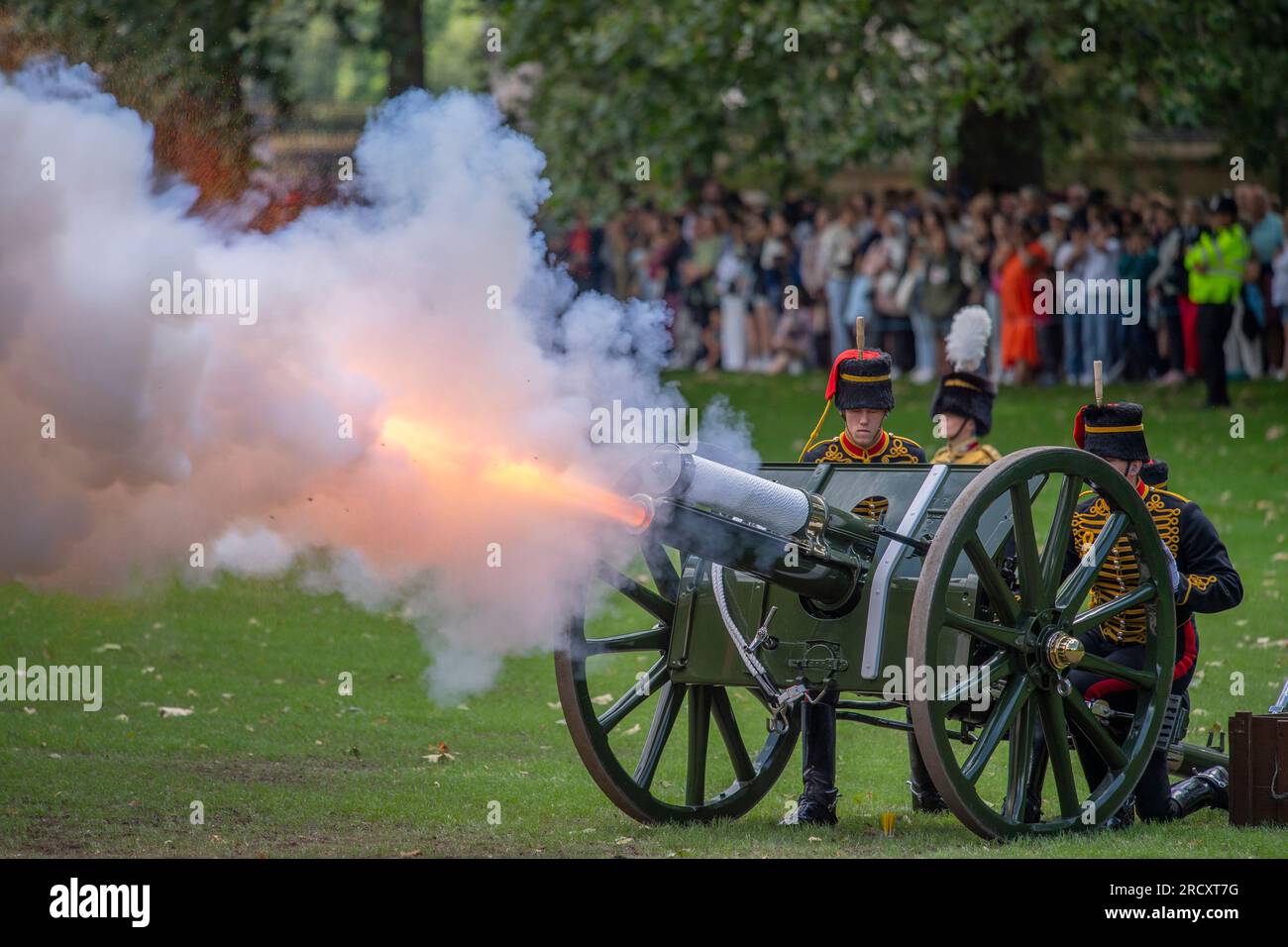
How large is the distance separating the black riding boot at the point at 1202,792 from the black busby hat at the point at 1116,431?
1428 millimetres

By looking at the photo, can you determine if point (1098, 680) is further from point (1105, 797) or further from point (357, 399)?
point (357, 399)

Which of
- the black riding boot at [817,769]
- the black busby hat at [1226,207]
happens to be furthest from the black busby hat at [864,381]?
the black busby hat at [1226,207]

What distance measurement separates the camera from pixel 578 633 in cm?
780

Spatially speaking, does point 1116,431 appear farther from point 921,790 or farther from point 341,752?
point 341,752

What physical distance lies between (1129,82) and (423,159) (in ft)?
43.8

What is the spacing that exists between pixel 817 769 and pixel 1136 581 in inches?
58.6

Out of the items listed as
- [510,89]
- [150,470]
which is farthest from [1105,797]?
[510,89]

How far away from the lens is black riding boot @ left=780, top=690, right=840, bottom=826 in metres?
7.99

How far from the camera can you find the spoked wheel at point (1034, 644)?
702 centimetres

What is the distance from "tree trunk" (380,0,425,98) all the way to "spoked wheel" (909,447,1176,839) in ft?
54.6

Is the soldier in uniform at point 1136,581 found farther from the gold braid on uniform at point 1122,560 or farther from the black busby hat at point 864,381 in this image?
the black busby hat at point 864,381

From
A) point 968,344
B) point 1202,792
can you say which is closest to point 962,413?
point 968,344

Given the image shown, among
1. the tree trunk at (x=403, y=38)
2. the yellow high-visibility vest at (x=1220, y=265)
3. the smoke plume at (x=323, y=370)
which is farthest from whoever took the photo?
the tree trunk at (x=403, y=38)

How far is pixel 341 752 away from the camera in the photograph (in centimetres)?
974
